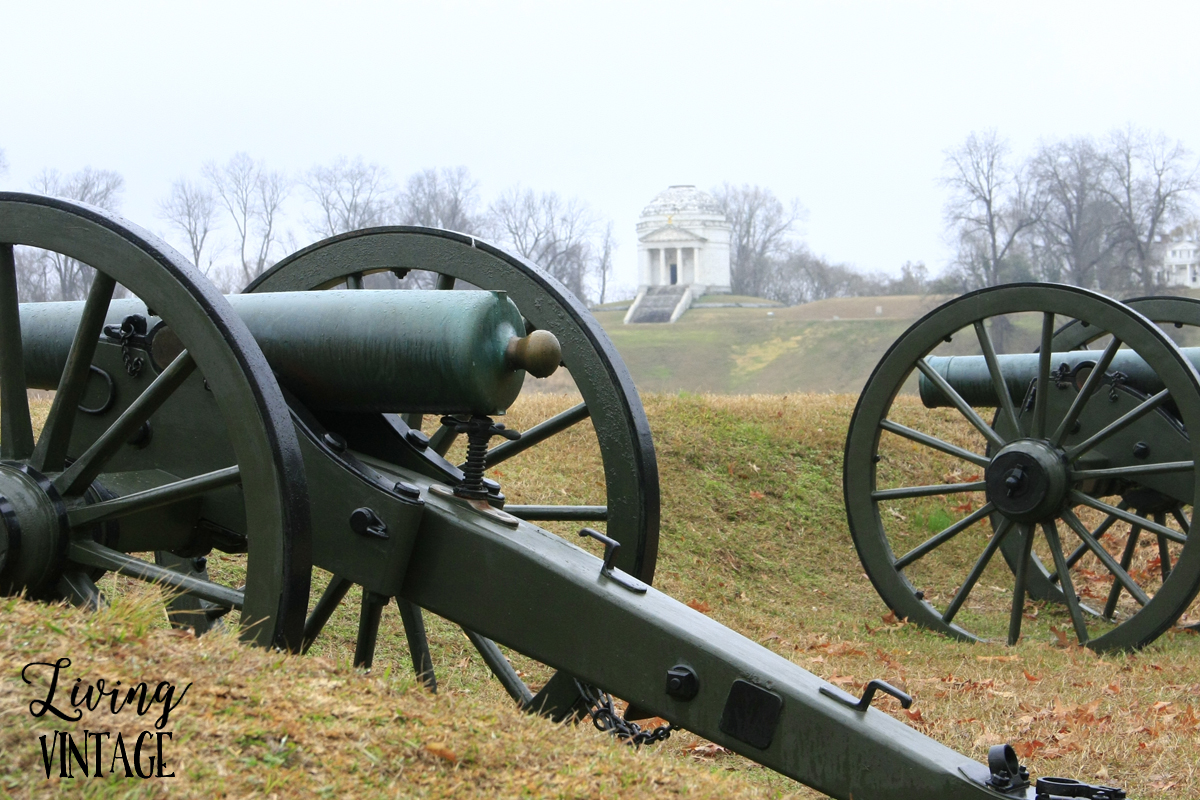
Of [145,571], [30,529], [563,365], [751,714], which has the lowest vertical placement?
[751,714]

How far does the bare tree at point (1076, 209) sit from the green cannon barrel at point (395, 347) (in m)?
44.9

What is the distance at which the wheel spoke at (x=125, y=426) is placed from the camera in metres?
3.51

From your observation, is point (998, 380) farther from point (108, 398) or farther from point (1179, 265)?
point (1179, 265)

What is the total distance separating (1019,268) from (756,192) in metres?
44.8

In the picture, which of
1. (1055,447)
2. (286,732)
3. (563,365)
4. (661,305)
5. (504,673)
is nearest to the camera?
(286,732)

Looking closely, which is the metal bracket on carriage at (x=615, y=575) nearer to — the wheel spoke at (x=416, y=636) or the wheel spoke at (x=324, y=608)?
the wheel spoke at (x=324, y=608)

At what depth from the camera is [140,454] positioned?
13.7 feet

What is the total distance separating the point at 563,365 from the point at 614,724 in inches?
50.9

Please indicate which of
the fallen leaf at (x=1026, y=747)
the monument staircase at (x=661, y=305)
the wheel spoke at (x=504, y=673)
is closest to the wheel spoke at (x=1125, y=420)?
the fallen leaf at (x=1026, y=747)

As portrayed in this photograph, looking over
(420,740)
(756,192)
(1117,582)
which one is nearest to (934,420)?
(1117,582)

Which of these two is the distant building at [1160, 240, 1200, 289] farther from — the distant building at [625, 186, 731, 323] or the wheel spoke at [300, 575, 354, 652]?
the wheel spoke at [300, 575, 354, 652]

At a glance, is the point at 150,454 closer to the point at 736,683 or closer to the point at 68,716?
the point at 68,716

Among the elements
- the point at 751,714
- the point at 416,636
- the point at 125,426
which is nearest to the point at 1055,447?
the point at 416,636

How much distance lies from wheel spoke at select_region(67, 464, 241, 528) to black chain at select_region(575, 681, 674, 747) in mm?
1274
